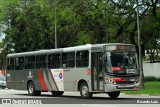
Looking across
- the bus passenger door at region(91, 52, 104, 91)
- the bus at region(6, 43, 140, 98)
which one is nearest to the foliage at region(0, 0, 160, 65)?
the bus at region(6, 43, 140, 98)

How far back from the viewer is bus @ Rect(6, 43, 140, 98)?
71.0 feet

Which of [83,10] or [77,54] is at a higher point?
[83,10]

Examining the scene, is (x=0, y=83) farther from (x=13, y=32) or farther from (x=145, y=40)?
(x=145, y=40)

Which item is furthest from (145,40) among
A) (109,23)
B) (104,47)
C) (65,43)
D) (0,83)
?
(104,47)

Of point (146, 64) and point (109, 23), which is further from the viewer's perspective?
point (146, 64)

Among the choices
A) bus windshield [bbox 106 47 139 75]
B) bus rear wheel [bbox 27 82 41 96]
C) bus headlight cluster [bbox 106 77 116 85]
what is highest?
bus windshield [bbox 106 47 139 75]

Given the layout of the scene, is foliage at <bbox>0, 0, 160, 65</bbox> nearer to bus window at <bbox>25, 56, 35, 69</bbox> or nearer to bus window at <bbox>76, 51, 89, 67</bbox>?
bus window at <bbox>25, 56, 35, 69</bbox>

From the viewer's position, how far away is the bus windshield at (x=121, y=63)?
21.6m

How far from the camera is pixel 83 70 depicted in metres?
23.2

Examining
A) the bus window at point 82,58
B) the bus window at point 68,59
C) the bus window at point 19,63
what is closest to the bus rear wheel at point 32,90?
the bus window at point 19,63

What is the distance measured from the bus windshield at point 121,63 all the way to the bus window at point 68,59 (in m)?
3.00

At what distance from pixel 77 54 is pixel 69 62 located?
95 centimetres

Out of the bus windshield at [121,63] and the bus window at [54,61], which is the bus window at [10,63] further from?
the bus windshield at [121,63]

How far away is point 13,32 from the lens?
2211 inches
